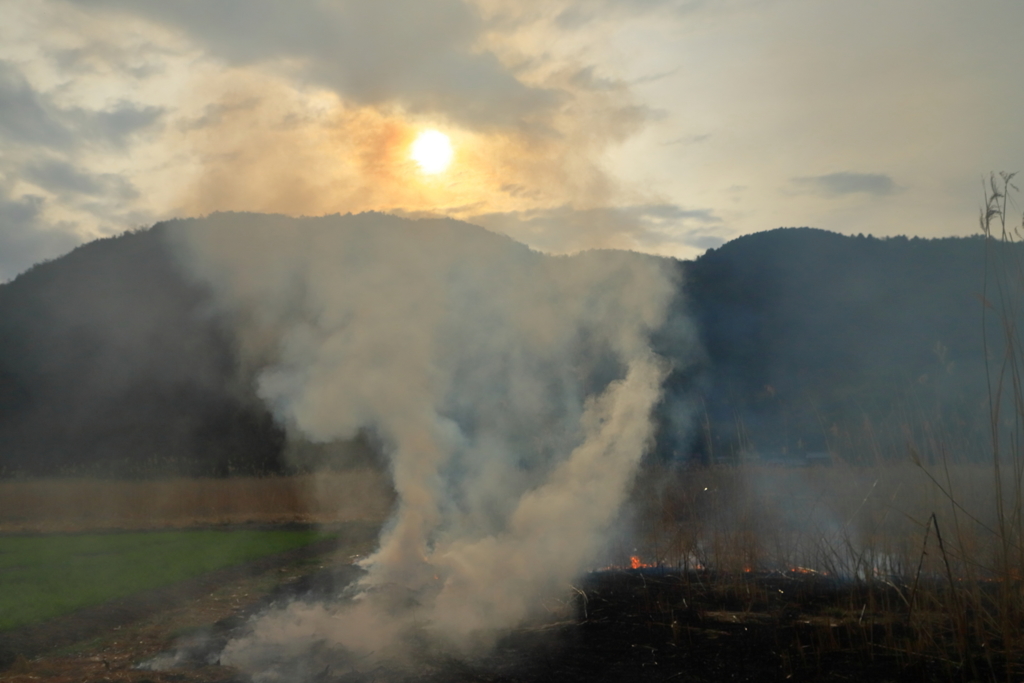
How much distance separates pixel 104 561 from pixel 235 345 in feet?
158

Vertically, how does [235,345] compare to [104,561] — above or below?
above

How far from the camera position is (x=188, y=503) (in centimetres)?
2720

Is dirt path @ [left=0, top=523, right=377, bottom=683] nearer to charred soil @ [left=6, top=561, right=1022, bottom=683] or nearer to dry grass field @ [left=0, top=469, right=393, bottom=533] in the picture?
charred soil @ [left=6, top=561, right=1022, bottom=683]

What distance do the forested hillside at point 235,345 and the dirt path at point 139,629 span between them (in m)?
34.2

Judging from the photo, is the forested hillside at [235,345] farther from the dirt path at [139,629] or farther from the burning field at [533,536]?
the dirt path at [139,629]

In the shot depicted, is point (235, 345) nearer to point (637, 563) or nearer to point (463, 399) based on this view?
point (463, 399)

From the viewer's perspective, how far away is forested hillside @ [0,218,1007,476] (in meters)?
52.8

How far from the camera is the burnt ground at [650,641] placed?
752cm

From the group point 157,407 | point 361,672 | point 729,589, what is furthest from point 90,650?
point 157,407

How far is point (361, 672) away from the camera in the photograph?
26.0 feet

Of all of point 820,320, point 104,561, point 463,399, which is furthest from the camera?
point 820,320

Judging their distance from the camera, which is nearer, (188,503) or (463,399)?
(463,399)

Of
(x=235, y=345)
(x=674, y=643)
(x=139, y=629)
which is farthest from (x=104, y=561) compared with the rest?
(x=235, y=345)

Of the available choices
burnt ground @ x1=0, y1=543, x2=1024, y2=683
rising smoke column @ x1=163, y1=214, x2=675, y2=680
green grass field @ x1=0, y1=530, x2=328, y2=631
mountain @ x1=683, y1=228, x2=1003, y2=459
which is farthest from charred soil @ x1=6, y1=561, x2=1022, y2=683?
mountain @ x1=683, y1=228, x2=1003, y2=459
